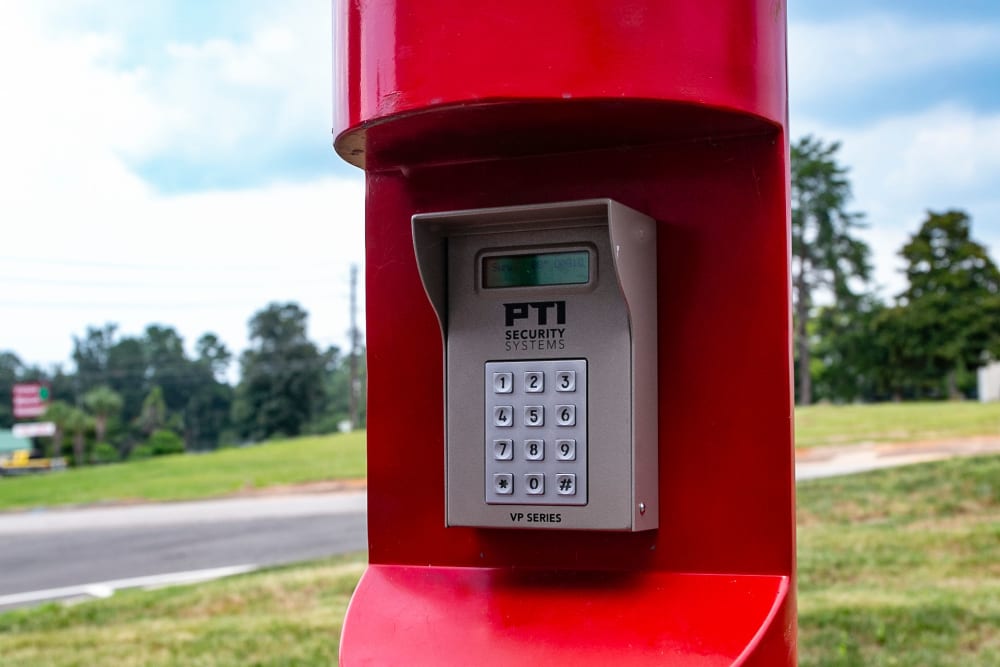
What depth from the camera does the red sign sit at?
130 feet

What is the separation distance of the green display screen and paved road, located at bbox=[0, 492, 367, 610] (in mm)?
8880

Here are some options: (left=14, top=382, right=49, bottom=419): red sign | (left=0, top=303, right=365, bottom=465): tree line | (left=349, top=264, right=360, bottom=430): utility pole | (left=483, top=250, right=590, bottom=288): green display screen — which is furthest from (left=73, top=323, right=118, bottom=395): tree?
(left=483, top=250, right=590, bottom=288): green display screen

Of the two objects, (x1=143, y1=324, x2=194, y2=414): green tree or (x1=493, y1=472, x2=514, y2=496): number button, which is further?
(x1=143, y1=324, x2=194, y2=414): green tree

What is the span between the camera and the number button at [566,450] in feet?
5.77

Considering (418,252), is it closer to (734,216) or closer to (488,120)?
(488,120)

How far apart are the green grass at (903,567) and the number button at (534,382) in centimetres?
304

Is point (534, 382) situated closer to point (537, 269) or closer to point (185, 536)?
point (537, 269)

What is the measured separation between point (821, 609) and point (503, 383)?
386cm

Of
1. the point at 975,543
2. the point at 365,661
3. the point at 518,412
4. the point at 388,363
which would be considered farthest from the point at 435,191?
the point at 975,543

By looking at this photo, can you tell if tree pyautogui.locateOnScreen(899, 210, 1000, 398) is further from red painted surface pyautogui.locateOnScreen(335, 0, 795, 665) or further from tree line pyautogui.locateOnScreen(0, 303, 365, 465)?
red painted surface pyautogui.locateOnScreen(335, 0, 795, 665)

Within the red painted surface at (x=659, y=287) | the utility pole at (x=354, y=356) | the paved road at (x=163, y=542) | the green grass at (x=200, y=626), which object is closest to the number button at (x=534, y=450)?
the red painted surface at (x=659, y=287)

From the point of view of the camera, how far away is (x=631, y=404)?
1743 mm

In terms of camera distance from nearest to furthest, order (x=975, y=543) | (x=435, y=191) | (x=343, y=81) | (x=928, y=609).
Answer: (x=343, y=81)
(x=435, y=191)
(x=928, y=609)
(x=975, y=543)

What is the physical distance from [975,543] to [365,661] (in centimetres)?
653
